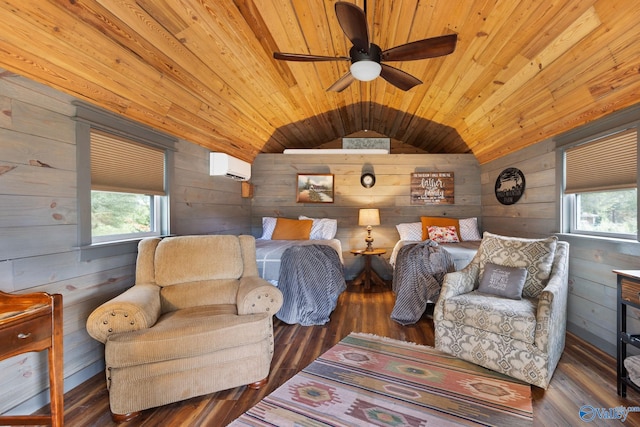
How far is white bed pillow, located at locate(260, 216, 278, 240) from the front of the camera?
4445 millimetres

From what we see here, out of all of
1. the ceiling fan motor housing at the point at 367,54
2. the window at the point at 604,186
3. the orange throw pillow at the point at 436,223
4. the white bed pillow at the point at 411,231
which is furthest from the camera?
the white bed pillow at the point at 411,231

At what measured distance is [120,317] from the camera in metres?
1.65

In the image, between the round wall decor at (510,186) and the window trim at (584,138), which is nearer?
the window trim at (584,138)

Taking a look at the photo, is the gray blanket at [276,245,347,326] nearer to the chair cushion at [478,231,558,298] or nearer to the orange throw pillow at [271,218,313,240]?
the orange throw pillow at [271,218,313,240]

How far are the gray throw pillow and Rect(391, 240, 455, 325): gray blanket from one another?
2.18 feet

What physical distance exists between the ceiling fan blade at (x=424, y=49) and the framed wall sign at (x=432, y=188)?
2.92 metres

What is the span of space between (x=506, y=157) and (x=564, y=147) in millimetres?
1092

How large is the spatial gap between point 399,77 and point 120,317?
2553mm

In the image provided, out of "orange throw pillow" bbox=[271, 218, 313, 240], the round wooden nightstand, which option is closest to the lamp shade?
the round wooden nightstand

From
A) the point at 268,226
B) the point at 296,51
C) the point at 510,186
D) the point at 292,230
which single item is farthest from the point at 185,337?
the point at 510,186

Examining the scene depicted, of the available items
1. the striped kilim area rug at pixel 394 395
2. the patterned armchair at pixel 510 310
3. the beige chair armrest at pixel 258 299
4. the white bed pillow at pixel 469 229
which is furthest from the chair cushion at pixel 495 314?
the white bed pillow at pixel 469 229

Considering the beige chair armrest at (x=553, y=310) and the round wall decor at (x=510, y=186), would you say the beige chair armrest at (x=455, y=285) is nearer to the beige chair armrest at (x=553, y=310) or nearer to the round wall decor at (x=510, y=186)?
the beige chair armrest at (x=553, y=310)

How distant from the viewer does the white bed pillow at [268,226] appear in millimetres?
4445

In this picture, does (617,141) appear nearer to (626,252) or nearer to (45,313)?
(626,252)
